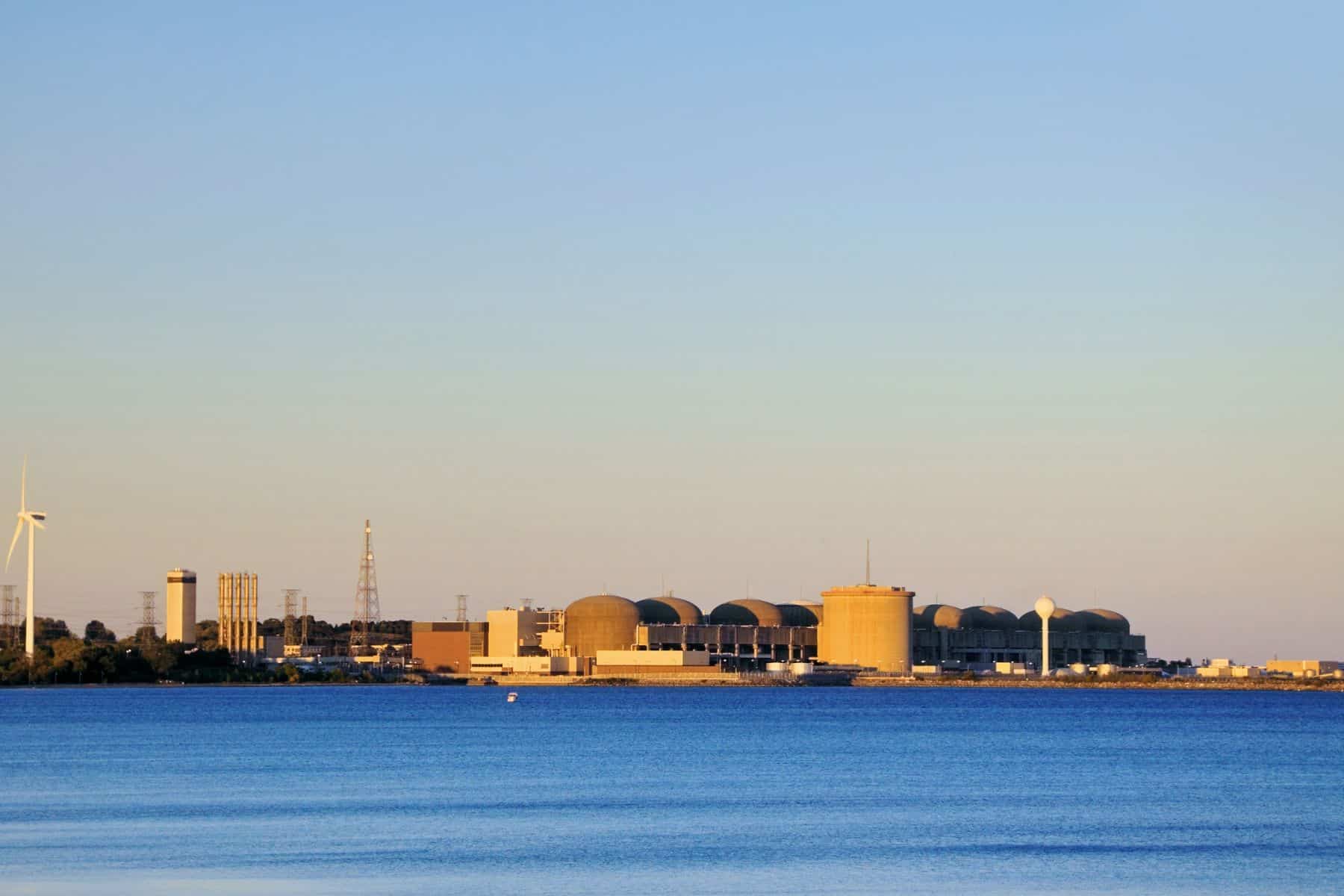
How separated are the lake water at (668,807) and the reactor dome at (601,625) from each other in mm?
71770

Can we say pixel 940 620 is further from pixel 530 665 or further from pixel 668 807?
pixel 668 807

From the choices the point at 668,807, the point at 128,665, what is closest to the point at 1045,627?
the point at 128,665

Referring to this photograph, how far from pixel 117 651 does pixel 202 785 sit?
4963 inches

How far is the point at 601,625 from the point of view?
184000 millimetres

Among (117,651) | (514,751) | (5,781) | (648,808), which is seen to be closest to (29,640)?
(117,651)

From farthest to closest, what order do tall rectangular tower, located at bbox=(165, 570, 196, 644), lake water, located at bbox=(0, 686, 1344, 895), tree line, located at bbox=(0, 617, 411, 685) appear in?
1. tall rectangular tower, located at bbox=(165, 570, 196, 644)
2. tree line, located at bbox=(0, 617, 411, 685)
3. lake water, located at bbox=(0, 686, 1344, 895)

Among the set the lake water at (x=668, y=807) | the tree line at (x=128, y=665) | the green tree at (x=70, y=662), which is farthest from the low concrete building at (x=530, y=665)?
the lake water at (x=668, y=807)

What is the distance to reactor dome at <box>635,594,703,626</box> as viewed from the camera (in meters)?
186

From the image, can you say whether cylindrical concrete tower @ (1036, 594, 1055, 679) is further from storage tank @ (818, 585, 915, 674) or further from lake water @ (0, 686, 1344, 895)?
lake water @ (0, 686, 1344, 895)

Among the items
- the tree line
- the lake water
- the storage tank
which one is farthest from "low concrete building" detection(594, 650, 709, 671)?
the lake water

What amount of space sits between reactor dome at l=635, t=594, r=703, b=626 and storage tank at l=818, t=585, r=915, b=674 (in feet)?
47.8

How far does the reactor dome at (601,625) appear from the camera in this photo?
183750 millimetres

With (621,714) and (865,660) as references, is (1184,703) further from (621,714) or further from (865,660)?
(621,714)

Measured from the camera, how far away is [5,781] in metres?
62.5
